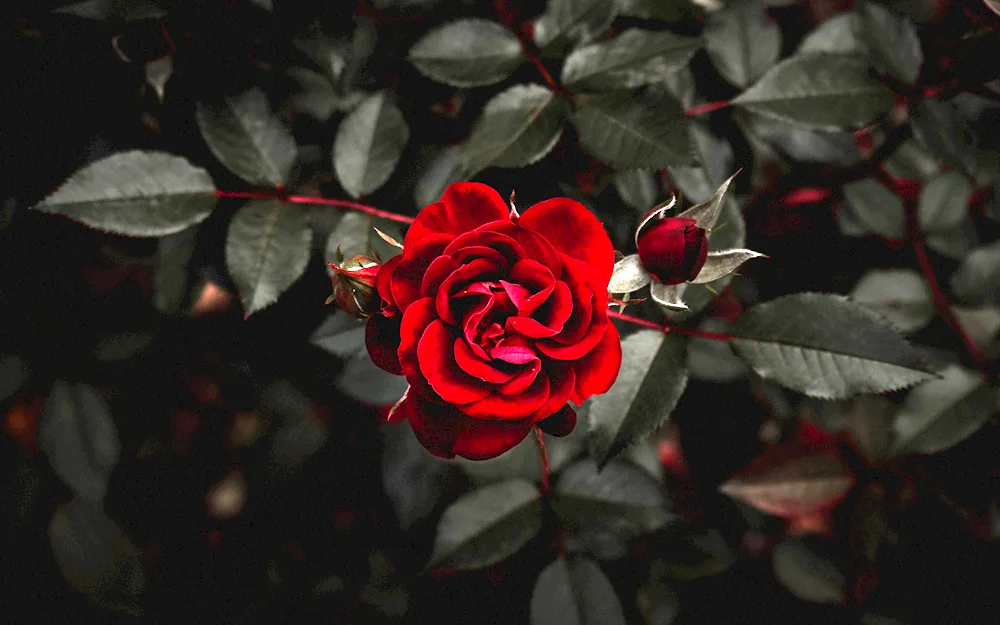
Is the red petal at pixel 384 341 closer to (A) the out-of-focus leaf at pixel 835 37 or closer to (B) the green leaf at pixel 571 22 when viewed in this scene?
(B) the green leaf at pixel 571 22

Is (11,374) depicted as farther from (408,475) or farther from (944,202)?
(944,202)

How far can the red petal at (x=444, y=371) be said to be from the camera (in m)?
0.43

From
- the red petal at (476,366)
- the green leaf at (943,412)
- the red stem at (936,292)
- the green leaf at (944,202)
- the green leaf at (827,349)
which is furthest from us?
the green leaf at (944,202)

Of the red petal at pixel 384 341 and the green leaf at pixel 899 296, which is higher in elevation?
the red petal at pixel 384 341

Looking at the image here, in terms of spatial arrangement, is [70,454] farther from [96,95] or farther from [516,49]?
[516,49]

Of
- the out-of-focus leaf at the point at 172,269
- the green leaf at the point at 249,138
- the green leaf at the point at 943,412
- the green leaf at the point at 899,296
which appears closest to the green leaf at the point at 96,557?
the out-of-focus leaf at the point at 172,269

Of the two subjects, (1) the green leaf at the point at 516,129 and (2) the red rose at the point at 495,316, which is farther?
(1) the green leaf at the point at 516,129

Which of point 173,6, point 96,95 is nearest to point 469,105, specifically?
point 173,6

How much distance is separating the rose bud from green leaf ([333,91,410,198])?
0.26 meters

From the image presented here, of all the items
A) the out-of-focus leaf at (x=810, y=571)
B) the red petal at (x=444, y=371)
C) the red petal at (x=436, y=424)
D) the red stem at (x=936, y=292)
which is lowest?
the out-of-focus leaf at (x=810, y=571)

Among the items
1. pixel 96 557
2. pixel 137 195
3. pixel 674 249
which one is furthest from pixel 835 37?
pixel 96 557

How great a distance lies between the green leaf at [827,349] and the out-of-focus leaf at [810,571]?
1.80 feet

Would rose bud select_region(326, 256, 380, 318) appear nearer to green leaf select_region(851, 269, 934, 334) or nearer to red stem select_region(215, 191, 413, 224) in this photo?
red stem select_region(215, 191, 413, 224)

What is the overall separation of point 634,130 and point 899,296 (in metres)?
0.72
